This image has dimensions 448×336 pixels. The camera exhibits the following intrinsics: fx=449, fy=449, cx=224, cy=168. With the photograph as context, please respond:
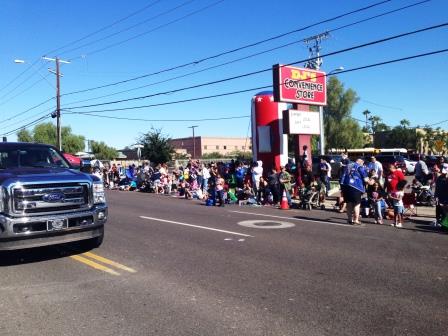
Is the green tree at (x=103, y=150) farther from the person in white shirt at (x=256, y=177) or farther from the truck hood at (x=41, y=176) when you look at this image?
the truck hood at (x=41, y=176)

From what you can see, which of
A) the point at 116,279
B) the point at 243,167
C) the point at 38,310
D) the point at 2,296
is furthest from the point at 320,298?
Result: the point at 243,167

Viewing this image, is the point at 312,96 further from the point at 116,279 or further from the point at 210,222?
the point at 116,279

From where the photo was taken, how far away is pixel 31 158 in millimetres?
8219

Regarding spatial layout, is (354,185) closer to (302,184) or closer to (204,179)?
(302,184)

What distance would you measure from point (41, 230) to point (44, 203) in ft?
1.36

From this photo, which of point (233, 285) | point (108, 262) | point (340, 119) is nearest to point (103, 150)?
point (340, 119)

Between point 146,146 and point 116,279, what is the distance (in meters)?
40.9

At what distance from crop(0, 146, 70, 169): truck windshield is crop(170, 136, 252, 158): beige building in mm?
101899

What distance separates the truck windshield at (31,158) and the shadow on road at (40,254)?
153 centimetres

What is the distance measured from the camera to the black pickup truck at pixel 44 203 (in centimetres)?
663

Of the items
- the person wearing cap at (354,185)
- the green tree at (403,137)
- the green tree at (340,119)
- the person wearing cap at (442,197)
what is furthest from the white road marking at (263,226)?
the green tree at (403,137)

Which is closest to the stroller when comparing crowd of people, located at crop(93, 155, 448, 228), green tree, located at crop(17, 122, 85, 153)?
crowd of people, located at crop(93, 155, 448, 228)

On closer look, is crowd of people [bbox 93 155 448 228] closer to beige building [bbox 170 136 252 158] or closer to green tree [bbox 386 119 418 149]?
green tree [bbox 386 119 418 149]

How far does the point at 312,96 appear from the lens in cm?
2225
